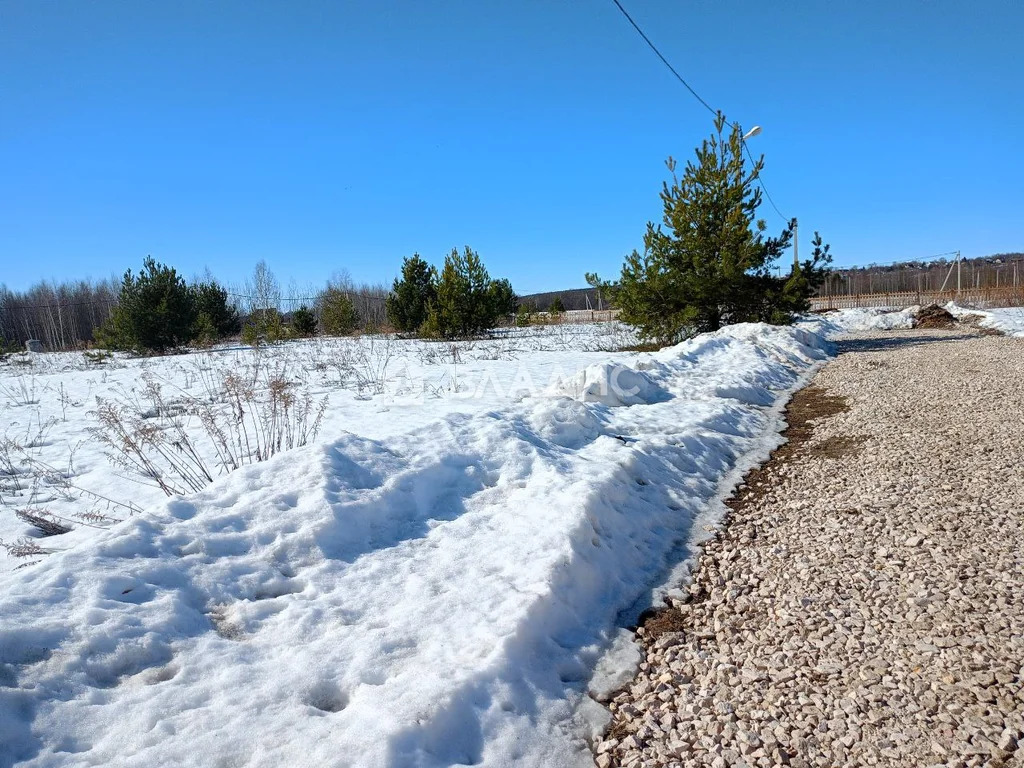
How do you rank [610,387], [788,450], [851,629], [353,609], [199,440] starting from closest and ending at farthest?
[851,629] → [353,609] → [788,450] → [199,440] → [610,387]

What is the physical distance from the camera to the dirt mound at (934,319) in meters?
20.0

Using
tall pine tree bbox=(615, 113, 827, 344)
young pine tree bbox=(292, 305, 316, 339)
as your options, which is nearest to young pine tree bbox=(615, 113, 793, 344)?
tall pine tree bbox=(615, 113, 827, 344)

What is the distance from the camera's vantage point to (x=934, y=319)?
66.8 feet

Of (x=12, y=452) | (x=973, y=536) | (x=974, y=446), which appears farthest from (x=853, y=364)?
(x=12, y=452)

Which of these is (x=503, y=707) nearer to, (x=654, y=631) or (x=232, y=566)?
(x=654, y=631)

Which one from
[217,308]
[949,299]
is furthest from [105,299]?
[949,299]

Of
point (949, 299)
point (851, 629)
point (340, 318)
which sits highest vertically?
point (340, 318)

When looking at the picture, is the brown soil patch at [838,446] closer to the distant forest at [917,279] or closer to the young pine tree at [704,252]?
the young pine tree at [704,252]

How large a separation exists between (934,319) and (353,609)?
24397mm

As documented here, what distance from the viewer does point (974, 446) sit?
4887mm

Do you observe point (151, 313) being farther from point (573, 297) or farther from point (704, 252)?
point (573, 297)

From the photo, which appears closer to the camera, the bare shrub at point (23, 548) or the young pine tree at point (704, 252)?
the bare shrub at point (23, 548)

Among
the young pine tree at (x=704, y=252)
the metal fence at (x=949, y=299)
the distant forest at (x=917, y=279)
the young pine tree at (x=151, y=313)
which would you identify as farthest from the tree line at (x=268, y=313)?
the distant forest at (x=917, y=279)

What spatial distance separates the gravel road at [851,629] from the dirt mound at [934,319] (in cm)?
1877
